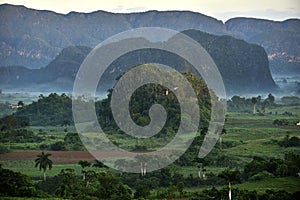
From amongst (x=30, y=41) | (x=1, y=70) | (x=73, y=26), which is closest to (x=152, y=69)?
(x=1, y=70)

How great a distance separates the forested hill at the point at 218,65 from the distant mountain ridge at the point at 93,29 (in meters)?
29.1

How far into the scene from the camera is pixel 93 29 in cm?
15438

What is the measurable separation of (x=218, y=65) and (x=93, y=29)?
78134mm

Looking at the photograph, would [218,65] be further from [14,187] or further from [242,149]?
[14,187]

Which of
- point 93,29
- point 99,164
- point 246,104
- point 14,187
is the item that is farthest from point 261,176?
point 93,29

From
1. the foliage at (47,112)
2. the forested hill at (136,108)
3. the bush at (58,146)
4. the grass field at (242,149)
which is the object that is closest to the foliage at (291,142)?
the grass field at (242,149)

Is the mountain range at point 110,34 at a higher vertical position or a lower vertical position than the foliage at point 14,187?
higher

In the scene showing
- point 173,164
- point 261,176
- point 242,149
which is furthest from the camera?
point 242,149

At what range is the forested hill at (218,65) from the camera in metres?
78.8

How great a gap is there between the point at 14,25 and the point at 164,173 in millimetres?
120388

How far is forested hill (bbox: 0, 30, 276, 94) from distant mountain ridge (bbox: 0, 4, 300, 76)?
2907cm

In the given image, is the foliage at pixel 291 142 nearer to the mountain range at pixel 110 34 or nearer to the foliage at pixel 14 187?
Result: the foliage at pixel 14 187

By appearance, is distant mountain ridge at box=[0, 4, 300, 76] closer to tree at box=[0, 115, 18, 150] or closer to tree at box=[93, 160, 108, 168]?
tree at box=[0, 115, 18, 150]

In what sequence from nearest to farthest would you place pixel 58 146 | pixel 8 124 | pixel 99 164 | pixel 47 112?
1. pixel 99 164
2. pixel 58 146
3. pixel 8 124
4. pixel 47 112
